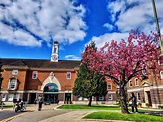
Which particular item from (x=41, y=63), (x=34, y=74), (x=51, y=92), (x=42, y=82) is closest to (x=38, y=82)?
(x=42, y=82)

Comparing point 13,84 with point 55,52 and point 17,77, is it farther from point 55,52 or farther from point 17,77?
point 55,52

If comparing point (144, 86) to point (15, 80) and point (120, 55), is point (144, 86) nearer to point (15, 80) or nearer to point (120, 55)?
point (120, 55)

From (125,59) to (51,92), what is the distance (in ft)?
90.9

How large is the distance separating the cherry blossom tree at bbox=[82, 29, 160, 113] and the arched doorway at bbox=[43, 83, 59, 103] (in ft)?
80.0

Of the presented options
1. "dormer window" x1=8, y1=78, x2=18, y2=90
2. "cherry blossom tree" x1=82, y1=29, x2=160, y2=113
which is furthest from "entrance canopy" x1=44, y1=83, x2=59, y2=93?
"cherry blossom tree" x1=82, y1=29, x2=160, y2=113

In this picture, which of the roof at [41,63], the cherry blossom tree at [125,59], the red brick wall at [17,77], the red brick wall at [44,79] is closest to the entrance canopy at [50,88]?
the red brick wall at [44,79]

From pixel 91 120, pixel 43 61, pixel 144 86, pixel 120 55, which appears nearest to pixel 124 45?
pixel 120 55

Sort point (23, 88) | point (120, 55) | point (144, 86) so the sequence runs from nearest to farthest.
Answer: point (120, 55) < point (144, 86) < point (23, 88)

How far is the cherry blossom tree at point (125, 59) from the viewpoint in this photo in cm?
1313

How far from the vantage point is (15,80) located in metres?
35.8

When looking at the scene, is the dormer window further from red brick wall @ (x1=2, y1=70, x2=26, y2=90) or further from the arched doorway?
the arched doorway

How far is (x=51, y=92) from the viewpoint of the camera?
123ft

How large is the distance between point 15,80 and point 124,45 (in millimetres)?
30541

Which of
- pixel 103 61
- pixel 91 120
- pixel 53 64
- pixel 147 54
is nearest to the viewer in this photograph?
pixel 91 120
